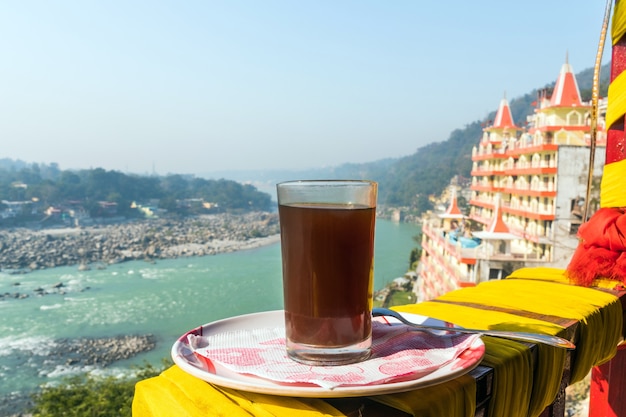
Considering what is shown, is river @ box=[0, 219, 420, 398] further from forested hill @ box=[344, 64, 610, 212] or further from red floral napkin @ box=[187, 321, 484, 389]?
red floral napkin @ box=[187, 321, 484, 389]

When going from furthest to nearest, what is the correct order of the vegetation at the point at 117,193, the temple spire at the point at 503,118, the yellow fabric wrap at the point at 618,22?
the vegetation at the point at 117,193
the temple spire at the point at 503,118
the yellow fabric wrap at the point at 618,22

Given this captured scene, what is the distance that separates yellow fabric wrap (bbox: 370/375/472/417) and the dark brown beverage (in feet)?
0.23

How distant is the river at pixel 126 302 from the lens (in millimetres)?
12711

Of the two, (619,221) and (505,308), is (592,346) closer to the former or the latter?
(505,308)

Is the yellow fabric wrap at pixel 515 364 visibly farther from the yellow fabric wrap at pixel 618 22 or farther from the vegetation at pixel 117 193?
the vegetation at pixel 117 193

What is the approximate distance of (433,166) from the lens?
138 feet

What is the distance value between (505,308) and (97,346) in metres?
14.9

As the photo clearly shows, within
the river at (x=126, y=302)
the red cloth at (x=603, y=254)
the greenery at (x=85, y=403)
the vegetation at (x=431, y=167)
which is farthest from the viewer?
the vegetation at (x=431, y=167)

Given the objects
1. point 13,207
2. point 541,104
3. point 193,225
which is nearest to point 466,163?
point 193,225

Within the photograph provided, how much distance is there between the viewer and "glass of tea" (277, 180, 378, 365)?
383mm

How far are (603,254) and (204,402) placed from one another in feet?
2.27

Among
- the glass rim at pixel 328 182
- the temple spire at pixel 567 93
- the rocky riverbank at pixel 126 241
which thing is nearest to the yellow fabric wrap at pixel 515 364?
the glass rim at pixel 328 182

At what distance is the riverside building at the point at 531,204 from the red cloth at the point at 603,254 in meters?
8.73

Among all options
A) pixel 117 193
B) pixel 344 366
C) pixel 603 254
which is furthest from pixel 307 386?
pixel 117 193
